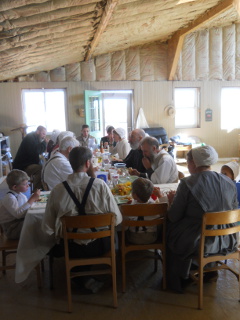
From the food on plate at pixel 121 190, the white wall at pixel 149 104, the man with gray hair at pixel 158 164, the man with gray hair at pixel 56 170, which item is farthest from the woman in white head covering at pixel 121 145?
the white wall at pixel 149 104

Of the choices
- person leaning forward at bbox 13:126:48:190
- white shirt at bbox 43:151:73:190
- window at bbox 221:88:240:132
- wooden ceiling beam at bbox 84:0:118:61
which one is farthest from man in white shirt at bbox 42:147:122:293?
window at bbox 221:88:240:132

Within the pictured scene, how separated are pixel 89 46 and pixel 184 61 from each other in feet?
12.1

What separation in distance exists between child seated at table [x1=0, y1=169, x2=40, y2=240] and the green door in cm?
592

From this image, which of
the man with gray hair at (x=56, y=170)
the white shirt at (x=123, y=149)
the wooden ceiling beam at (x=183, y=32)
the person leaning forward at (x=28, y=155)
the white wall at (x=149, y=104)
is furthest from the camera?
the white wall at (x=149, y=104)

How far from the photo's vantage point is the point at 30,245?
8.58 ft

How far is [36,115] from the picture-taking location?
877 centimetres

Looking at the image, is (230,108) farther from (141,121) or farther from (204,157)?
(204,157)

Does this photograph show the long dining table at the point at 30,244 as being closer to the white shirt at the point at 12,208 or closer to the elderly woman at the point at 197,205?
the white shirt at the point at 12,208

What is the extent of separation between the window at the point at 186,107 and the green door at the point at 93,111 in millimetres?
2615

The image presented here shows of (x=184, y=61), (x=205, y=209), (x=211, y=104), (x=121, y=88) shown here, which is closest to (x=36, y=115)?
(x=121, y=88)

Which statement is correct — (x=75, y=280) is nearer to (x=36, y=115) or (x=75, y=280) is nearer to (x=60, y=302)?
(x=60, y=302)

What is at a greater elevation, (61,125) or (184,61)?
(184,61)

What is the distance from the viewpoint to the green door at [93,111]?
856 centimetres

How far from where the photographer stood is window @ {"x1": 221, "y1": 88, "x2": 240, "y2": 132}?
9.95m
